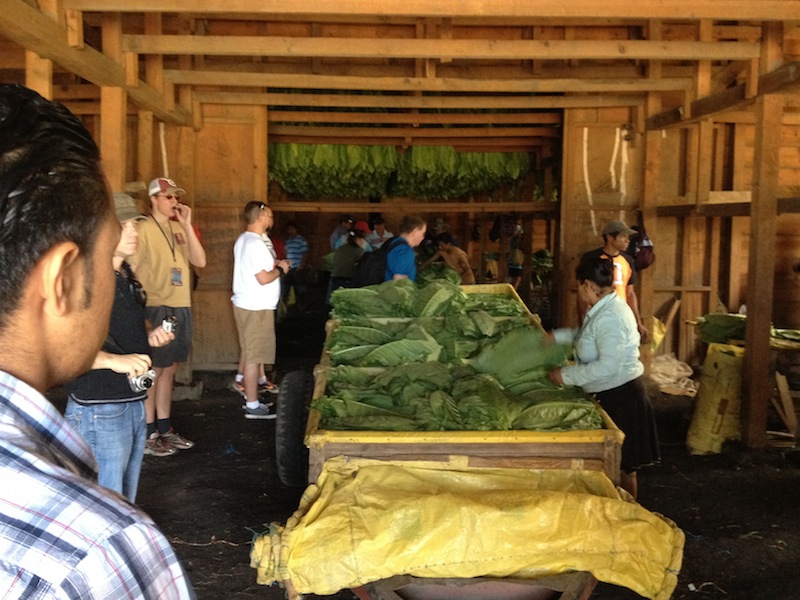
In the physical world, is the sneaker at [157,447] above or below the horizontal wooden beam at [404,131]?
below

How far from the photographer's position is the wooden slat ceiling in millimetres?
5180

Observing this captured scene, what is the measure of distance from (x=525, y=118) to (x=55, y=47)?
22.1 feet

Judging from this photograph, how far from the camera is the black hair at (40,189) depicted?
36.6 inches

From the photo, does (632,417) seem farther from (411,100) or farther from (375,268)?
(411,100)

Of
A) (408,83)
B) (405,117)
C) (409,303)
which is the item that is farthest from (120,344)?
(405,117)

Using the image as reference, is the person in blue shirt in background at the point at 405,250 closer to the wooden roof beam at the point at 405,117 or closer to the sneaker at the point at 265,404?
the sneaker at the point at 265,404

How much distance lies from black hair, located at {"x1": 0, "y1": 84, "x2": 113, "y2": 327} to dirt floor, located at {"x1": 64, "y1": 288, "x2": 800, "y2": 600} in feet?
11.7

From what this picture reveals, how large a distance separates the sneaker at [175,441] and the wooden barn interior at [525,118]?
2275 mm

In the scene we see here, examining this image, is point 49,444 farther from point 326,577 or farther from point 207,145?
point 207,145

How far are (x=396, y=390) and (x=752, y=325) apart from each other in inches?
157

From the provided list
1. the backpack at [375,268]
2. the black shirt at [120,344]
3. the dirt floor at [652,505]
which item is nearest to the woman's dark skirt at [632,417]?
the dirt floor at [652,505]

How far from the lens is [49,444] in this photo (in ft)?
3.06

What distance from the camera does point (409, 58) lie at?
8297 mm

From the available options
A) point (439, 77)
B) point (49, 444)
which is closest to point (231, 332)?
point (439, 77)
